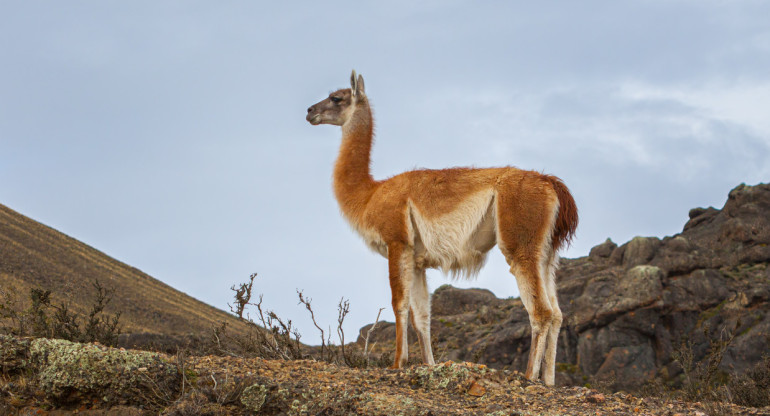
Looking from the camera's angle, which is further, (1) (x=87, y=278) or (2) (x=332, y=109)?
(1) (x=87, y=278)

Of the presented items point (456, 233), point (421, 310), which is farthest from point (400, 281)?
point (456, 233)

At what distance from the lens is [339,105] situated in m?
11.6

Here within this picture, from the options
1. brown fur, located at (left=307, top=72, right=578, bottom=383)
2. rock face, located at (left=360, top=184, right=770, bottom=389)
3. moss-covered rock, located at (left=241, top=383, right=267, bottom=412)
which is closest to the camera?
moss-covered rock, located at (left=241, top=383, right=267, bottom=412)

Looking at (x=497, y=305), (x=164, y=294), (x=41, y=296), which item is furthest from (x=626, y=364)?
(x=164, y=294)

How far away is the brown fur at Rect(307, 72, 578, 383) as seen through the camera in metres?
8.78

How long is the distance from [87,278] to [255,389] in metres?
51.1

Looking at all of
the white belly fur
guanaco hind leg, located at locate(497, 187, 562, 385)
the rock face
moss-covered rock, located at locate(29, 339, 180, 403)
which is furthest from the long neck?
the rock face

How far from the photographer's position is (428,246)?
375 inches

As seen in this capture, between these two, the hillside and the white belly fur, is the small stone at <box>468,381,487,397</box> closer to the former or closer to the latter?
the white belly fur

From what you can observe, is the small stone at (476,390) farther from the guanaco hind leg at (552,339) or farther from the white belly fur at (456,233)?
the white belly fur at (456,233)

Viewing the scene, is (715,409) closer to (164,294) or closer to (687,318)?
(687,318)

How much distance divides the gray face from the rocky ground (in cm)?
528

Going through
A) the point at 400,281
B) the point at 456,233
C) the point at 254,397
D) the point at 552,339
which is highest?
the point at 456,233

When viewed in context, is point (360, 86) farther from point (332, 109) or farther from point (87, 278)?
point (87, 278)
